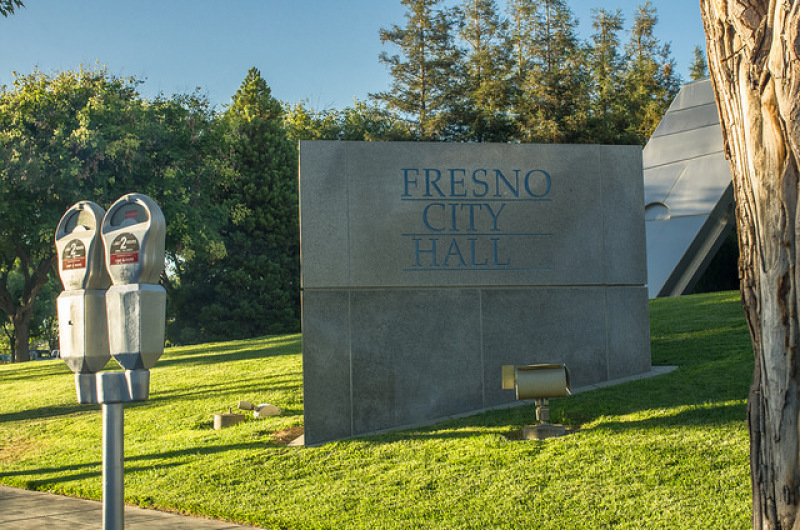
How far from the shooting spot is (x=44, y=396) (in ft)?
51.7

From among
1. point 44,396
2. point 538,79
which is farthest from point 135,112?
point 538,79

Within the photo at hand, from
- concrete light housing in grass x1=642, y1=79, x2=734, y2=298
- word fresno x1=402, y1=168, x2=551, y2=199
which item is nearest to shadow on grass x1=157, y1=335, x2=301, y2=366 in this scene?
word fresno x1=402, y1=168, x2=551, y2=199

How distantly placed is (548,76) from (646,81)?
9.98 meters

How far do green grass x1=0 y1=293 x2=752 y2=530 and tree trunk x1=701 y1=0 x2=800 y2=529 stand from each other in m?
2.17

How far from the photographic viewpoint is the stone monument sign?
31.8 feet

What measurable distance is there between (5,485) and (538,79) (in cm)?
4090

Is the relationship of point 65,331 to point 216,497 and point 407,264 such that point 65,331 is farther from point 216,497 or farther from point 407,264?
point 407,264

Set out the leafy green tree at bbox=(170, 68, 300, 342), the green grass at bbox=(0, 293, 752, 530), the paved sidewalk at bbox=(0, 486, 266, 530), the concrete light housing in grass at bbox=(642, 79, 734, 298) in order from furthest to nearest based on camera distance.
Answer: the leafy green tree at bbox=(170, 68, 300, 342) < the concrete light housing in grass at bbox=(642, 79, 734, 298) < the paved sidewalk at bbox=(0, 486, 266, 530) < the green grass at bbox=(0, 293, 752, 530)

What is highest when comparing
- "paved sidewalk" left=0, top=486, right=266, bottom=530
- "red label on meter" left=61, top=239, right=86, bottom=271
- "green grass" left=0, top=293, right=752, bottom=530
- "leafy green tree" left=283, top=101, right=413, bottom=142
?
"leafy green tree" left=283, top=101, right=413, bottom=142

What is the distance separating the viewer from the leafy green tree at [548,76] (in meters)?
44.1

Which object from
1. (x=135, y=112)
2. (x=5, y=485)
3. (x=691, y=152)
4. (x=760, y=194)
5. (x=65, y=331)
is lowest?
(x=5, y=485)

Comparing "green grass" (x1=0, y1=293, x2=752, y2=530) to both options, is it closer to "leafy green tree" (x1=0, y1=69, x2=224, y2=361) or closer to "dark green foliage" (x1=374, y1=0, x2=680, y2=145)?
"leafy green tree" (x1=0, y1=69, x2=224, y2=361)

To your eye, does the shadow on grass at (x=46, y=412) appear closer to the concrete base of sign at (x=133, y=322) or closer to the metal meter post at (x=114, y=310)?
the metal meter post at (x=114, y=310)

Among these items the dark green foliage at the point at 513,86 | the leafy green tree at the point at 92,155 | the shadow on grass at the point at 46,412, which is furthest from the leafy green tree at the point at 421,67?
the shadow on grass at the point at 46,412
